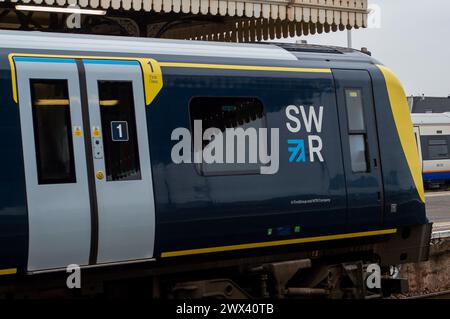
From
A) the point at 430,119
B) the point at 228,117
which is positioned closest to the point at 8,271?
the point at 228,117

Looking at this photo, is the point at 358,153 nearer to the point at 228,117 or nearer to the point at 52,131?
the point at 228,117

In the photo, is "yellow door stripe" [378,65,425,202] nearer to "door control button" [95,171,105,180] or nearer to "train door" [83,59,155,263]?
"train door" [83,59,155,263]

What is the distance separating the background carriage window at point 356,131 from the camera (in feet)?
30.9

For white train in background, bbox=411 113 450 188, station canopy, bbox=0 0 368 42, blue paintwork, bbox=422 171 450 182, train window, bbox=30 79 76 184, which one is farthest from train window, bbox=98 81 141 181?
blue paintwork, bbox=422 171 450 182

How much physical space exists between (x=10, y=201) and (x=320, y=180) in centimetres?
338

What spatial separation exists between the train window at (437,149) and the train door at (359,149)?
23462 millimetres

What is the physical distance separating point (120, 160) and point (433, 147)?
86.1 ft

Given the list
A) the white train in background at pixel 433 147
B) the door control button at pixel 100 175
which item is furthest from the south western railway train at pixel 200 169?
the white train in background at pixel 433 147

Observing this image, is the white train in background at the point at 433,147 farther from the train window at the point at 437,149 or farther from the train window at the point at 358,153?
the train window at the point at 358,153

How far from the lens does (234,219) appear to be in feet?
27.4

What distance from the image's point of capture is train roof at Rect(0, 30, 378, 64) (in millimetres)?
7637

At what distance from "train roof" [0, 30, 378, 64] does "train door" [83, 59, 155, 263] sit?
27 cm

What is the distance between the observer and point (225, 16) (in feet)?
47.3

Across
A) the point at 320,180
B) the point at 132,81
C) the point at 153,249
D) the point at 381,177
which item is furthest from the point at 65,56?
the point at 381,177
